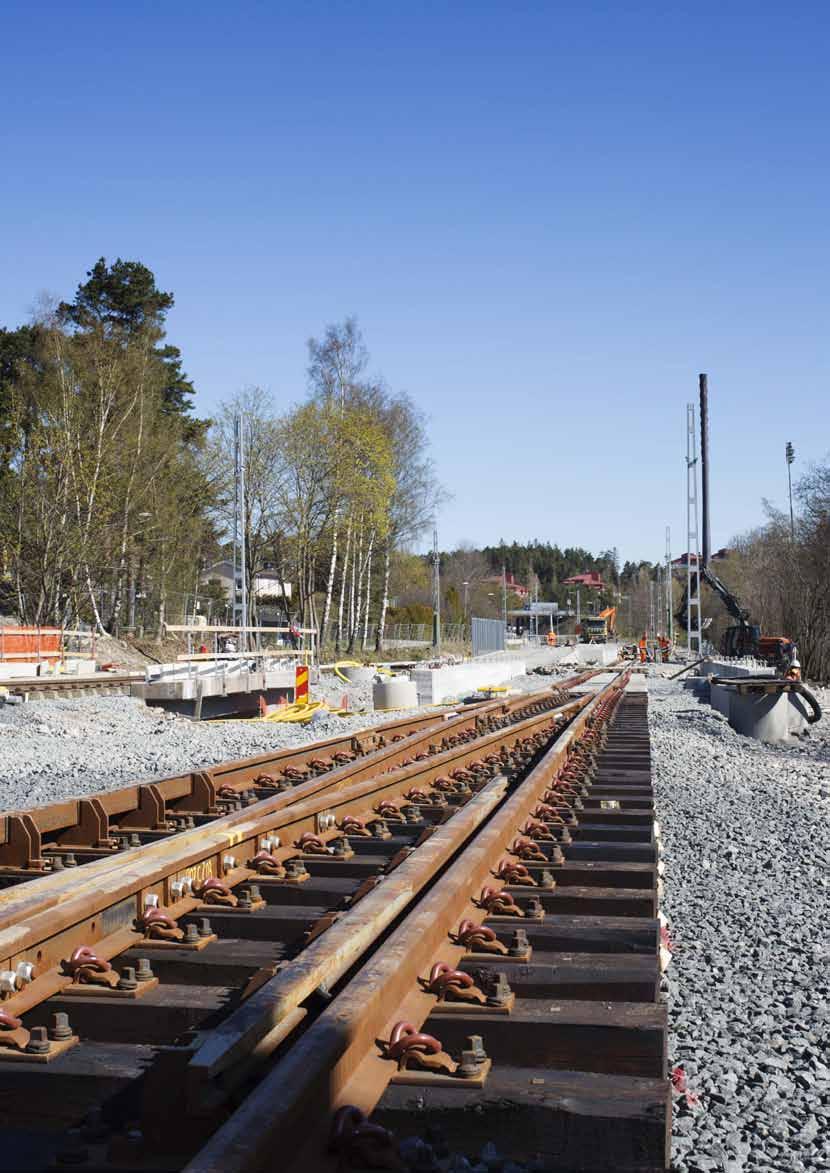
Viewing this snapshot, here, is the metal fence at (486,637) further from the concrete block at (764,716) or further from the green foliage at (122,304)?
the concrete block at (764,716)

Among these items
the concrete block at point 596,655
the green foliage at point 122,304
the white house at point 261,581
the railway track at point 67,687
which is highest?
the green foliage at point 122,304

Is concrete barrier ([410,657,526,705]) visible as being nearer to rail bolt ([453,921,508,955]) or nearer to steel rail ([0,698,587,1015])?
steel rail ([0,698,587,1015])

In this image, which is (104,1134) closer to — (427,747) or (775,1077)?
(775,1077)

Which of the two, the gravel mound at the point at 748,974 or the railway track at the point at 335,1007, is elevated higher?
the railway track at the point at 335,1007

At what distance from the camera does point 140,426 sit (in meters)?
47.2

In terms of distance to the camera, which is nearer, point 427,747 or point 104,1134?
point 104,1134

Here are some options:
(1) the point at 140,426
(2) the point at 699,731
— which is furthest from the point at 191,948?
(1) the point at 140,426

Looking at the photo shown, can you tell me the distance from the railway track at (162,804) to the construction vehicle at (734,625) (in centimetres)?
1770

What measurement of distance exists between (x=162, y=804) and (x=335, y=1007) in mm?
4498

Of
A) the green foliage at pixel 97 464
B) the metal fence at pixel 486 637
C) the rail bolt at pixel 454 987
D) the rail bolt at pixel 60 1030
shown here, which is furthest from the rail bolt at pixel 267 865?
the metal fence at pixel 486 637

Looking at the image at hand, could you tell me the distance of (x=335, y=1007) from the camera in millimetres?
3145

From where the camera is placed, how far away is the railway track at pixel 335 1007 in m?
2.68

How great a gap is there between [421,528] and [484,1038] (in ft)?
196

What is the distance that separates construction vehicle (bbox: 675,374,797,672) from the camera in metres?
38.9
